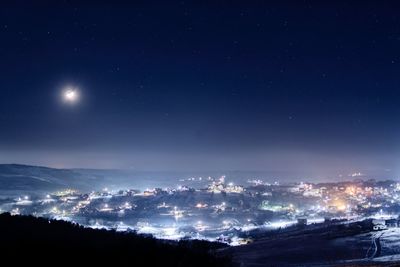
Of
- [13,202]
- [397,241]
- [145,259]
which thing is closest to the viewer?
[145,259]

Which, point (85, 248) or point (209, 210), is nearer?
point (85, 248)

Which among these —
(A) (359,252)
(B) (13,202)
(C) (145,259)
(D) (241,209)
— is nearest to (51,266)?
(C) (145,259)

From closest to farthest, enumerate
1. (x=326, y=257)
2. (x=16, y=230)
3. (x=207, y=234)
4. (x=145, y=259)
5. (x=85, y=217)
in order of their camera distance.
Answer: (x=145, y=259), (x=16, y=230), (x=326, y=257), (x=207, y=234), (x=85, y=217)

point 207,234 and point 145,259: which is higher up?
point 145,259

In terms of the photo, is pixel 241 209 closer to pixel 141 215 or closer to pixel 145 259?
pixel 141 215

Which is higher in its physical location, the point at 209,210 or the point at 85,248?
the point at 85,248
